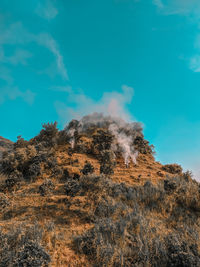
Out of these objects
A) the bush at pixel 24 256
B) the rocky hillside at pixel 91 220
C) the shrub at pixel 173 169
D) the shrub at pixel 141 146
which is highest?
the shrub at pixel 141 146

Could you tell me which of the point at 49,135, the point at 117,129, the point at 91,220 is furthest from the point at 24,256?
the point at 117,129

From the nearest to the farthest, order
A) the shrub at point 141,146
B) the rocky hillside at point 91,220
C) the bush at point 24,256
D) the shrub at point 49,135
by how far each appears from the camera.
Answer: the bush at point 24,256 → the rocky hillside at point 91,220 → the shrub at point 49,135 → the shrub at point 141,146

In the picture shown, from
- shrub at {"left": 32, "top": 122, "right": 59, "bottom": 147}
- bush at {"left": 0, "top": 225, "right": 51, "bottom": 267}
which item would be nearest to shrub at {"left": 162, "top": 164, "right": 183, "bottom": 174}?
shrub at {"left": 32, "top": 122, "right": 59, "bottom": 147}

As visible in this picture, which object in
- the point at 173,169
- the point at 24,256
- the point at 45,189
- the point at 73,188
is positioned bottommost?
the point at 24,256

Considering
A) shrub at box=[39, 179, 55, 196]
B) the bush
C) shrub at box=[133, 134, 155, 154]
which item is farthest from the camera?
shrub at box=[133, 134, 155, 154]

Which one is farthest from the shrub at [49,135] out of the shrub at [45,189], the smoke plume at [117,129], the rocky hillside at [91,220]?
the shrub at [45,189]

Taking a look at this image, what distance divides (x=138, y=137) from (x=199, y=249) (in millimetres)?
45013

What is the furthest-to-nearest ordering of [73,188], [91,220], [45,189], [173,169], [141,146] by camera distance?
[141,146] → [173,169] → [45,189] → [73,188] → [91,220]

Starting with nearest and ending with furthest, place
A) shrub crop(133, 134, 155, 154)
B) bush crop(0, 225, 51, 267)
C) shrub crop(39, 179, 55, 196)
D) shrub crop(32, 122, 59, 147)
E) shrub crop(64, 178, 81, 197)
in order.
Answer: bush crop(0, 225, 51, 267) → shrub crop(64, 178, 81, 197) → shrub crop(39, 179, 55, 196) → shrub crop(32, 122, 59, 147) → shrub crop(133, 134, 155, 154)

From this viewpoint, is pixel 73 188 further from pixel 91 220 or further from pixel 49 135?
pixel 49 135

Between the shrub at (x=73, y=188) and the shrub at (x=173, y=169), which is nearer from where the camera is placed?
the shrub at (x=73, y=188)

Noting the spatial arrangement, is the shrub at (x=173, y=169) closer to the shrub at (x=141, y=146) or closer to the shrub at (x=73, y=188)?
the shrub at (x=141, y=146)

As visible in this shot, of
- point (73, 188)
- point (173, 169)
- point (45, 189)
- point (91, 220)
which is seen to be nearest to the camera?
point (91, 220)

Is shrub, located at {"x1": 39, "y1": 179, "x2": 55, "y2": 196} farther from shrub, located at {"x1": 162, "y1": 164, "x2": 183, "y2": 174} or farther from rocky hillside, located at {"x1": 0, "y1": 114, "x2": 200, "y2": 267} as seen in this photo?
shrub, located at {"x1": 162, "y1": 164, "x2": 183, "y2": 174}
